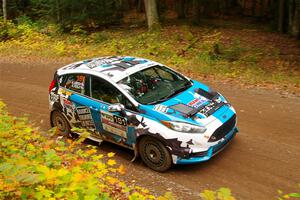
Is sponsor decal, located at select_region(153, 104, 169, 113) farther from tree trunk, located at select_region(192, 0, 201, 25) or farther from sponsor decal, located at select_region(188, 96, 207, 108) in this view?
tree trunk, located at select_region(192, 0, 201, 25)

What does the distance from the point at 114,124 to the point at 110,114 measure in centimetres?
23

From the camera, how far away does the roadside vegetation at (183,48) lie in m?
13.7

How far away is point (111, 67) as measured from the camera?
848cm

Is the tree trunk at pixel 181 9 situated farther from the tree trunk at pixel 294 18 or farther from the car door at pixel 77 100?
the car door at pixel 77 100

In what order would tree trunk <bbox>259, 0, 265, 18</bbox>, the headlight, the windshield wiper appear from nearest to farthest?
the headlight → the windshield wiper → tree trunk <bbox>259, 0, 265, 18</bbox>

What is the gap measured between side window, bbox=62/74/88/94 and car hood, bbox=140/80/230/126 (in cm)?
180

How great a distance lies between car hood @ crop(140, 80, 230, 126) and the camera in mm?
7214

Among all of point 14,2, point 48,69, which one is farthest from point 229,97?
point 14,2

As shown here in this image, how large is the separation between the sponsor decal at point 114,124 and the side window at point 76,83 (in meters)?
0.90

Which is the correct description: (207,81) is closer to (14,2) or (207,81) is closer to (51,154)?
(51,154)

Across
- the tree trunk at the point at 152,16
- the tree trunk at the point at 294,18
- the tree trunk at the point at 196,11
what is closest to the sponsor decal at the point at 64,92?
the tree trunk at the point at 152,16

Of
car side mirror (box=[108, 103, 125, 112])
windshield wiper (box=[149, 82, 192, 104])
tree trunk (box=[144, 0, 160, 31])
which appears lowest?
car side mirror (box=[108, 103, 125, 112])

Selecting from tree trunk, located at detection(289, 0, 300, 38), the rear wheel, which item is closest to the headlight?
→ the rear wheel

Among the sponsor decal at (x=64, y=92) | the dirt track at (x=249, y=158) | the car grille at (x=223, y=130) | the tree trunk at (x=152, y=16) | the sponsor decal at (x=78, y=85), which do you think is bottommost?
the dirt track at (x=249, y=158)
